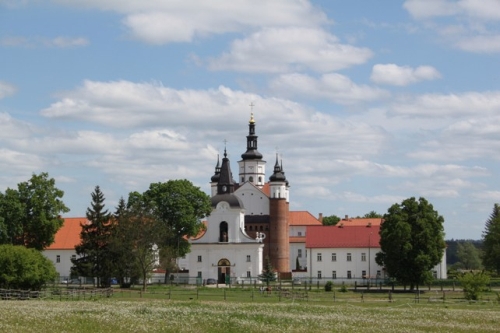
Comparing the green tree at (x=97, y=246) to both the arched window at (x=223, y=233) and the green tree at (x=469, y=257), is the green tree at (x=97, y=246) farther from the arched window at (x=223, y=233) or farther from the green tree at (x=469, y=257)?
the green tree at (x=469, y=257)

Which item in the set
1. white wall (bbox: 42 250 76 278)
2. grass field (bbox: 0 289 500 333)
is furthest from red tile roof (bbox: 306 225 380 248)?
grass field (bbox: 0 289 500 333)

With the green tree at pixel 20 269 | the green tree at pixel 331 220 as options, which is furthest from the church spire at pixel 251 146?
the green tree at pixel 20 269

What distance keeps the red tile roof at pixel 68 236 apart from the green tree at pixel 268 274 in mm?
24346

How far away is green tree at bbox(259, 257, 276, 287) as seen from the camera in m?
95.8

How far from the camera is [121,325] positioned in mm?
33094

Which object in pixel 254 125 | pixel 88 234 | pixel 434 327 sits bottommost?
pixel 434 327

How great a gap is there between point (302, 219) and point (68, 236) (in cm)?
4209

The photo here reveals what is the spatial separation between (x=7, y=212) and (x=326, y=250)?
147 ft

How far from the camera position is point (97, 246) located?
8081 cm

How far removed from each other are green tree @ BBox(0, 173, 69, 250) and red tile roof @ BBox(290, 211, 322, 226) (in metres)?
Result: 62.2

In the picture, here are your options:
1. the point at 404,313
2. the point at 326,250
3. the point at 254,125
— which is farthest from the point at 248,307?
the point at 254,125

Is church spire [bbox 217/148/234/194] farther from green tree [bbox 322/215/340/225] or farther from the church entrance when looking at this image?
green tree [bbox 322/215/340/225]

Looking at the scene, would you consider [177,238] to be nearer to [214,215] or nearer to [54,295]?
[214,215]

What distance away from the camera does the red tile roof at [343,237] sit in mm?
108375
